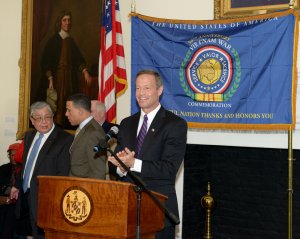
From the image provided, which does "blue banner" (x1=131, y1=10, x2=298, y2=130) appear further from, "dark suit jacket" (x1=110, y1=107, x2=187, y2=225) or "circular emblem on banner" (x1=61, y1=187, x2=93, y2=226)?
"circular emblem on banner" (x1=61, y1=187, x2=93, y2=226)

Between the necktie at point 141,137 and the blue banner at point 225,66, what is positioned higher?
the blue banner at point 225,66

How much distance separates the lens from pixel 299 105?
18.7 feet

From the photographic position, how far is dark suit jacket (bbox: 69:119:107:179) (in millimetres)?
4723

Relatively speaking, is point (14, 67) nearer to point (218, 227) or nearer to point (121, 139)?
point (218, 227)

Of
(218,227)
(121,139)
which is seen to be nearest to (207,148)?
(218,227)

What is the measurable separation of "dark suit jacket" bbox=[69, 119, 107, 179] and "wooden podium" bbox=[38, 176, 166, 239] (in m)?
1.00

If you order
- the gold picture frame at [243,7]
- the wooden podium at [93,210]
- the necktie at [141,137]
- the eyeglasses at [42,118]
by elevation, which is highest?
the gold picture frame at [243,7]

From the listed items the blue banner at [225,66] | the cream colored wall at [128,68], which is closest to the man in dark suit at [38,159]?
the blue banner at [225,66]

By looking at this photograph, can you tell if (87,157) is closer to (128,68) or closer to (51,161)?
(51,161)

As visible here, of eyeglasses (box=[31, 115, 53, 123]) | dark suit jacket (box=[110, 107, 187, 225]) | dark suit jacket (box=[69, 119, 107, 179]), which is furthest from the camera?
eyeglasses (box=[31, 115, 53, 123])

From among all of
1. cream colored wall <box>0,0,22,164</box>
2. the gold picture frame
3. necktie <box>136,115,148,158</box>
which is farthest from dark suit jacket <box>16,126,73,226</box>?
Answer: cream colored wall <box>0,0,22,164</box>

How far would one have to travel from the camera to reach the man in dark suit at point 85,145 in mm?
4730

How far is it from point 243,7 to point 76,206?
3379 millimetres

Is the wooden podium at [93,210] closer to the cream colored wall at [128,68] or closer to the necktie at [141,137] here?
the necktie at [141,137]
